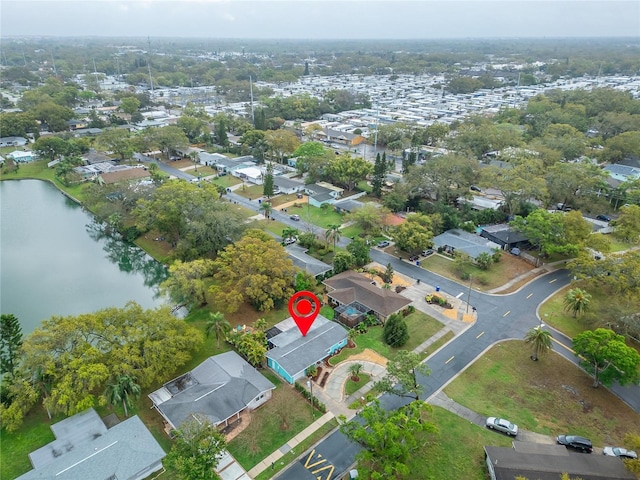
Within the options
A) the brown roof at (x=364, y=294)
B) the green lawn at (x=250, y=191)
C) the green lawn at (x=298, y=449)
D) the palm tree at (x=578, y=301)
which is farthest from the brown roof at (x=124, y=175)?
the palm tree at (x=578, y=301)

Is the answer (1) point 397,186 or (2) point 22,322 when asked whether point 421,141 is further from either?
(2) point 22,322

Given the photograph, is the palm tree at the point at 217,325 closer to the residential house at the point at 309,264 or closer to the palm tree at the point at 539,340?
the residential house at the point at 309,264

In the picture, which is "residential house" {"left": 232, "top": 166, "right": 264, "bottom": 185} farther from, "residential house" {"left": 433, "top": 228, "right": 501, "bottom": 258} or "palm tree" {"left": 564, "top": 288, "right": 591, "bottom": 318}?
"palm tree" {"left": 564, "top": 288, "right": 591, "bottom": 318}

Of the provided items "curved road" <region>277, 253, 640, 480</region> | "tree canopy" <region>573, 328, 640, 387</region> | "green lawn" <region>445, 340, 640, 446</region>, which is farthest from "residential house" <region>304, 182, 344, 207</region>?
"tree canopy" <region>573, 328, 640, 387</region>

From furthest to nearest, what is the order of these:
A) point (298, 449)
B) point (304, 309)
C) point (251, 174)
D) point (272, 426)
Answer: point (251, 174)
point (304, 309)
point (272, 426)
point (298, 449)

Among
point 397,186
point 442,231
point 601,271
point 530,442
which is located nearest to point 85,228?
point 397,186

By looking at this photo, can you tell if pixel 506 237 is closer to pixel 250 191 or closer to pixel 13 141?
pixel 250 191

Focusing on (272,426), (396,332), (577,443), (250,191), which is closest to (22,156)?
(250,191)
